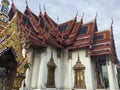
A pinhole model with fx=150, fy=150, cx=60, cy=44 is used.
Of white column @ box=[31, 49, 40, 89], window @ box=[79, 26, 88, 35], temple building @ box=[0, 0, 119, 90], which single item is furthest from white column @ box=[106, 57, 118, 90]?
white column @ box=[31, 49, 40, 89]

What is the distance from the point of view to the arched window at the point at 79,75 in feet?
38.2

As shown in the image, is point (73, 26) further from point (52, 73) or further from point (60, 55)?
point (52, 73)

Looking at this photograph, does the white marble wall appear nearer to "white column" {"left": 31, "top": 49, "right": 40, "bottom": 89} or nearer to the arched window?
"white column" {"left": 31, "top": 49, "right": 40, "bottom": 89}

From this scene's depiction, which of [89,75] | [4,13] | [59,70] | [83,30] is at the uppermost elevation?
[83,30]

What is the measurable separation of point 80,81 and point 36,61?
149 inches

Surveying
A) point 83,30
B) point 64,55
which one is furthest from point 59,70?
point 83,30

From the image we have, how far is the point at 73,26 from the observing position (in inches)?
603

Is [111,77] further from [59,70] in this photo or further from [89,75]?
[59,70]

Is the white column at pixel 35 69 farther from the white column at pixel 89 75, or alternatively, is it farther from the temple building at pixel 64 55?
the white column at pixel 89 75

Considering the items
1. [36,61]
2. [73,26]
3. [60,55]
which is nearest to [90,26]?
[73,26]

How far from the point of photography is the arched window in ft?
38.2

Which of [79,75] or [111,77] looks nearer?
[111,77]

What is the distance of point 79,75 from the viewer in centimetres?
1195

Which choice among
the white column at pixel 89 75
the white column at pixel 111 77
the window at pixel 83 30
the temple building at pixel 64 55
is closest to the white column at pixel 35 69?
the temple building at pixel 64 55
